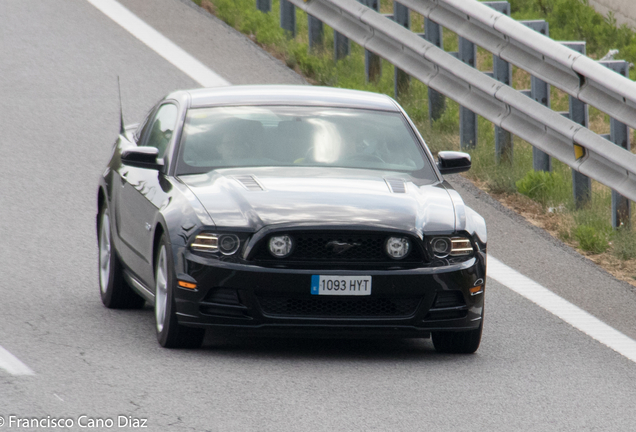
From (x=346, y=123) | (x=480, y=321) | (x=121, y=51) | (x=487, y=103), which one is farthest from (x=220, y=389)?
(x=121, y=51)

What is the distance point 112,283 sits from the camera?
8953 mm

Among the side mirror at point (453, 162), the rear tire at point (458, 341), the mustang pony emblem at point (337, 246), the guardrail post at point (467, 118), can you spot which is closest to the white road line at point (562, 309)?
the rear tire at point (458, 341)

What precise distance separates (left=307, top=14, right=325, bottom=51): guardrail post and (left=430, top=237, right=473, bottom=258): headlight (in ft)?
27.9

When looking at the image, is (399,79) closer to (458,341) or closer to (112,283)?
(112,283)

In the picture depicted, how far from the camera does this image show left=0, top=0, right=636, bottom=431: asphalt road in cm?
625

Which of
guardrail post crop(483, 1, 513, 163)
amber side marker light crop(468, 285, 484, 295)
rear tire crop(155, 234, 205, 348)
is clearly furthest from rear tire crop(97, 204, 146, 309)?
guardrail post crop(483, 1, 513, 163)

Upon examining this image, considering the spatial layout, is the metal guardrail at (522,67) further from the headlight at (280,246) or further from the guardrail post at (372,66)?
the headlight at (280,246)

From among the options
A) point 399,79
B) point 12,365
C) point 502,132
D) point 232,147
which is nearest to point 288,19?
point 399,79

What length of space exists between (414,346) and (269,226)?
138 cm

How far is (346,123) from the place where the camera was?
8758 millimetres

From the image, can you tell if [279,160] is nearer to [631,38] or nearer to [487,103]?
[487,103]

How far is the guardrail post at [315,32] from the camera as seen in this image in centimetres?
1590

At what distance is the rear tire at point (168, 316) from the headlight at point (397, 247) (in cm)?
112

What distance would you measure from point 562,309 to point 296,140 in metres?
2.10
